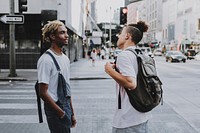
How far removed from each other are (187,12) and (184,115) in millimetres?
76187

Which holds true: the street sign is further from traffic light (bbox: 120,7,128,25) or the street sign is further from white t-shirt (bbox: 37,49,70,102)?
white t-shirt (bbox: 37,49,70,102)

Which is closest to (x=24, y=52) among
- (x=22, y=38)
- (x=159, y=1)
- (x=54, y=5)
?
(x=22, y=38)

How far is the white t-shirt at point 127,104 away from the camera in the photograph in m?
3.08

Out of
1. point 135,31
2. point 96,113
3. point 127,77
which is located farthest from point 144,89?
point 96,113

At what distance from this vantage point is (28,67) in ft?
73.9

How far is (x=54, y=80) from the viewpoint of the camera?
348 cm

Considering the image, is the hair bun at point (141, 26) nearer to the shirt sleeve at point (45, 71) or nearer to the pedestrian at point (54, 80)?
the pedestrian at point (54, 80)

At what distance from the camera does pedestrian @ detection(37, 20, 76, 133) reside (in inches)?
134

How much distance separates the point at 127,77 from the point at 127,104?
0.29 meters

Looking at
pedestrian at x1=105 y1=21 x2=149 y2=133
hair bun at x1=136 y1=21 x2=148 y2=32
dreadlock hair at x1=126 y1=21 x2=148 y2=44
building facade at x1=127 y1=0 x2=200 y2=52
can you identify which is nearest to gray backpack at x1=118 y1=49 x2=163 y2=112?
pedestrian at x1=105 y1=21 x2=149 y2=133

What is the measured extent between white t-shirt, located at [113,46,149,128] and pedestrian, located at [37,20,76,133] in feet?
1.85

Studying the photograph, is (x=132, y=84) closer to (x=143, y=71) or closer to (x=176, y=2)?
(x=143, y=71)

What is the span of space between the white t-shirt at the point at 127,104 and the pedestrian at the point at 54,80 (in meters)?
0.56

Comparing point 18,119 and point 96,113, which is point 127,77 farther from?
point 96,113
